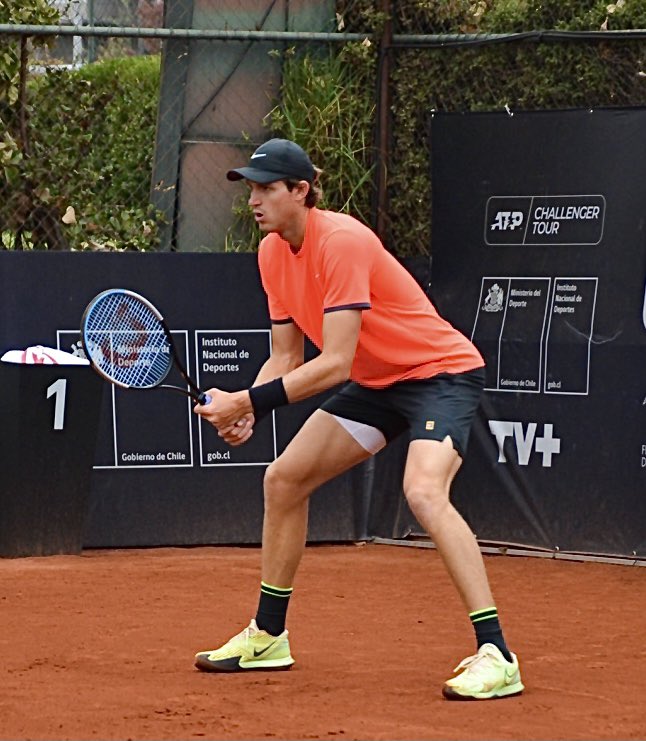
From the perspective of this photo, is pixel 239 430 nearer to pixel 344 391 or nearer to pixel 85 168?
pixel 344 391

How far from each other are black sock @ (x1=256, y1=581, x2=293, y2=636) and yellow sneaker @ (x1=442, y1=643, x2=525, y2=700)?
0.76 meters

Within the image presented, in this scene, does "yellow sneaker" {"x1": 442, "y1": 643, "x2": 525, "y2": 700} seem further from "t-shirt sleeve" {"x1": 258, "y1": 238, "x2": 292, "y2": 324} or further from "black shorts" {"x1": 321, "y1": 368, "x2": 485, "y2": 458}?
"t-shirt sleeve" {"x1": 258, "y1": 238, "x2": 292, "y2": 324}

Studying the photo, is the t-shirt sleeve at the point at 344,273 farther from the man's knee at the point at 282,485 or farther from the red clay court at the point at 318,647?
the red clay court at the point at 318,647

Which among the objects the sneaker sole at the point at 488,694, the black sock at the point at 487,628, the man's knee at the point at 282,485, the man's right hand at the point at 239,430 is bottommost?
→ the sneaker sole at the point at 488,694

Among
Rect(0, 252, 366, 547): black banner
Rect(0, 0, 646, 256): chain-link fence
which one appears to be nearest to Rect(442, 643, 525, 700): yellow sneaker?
Rect(0, 252, 366, 547): black banner

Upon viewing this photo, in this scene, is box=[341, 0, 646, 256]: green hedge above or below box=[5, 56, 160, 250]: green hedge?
above

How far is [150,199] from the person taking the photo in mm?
8883

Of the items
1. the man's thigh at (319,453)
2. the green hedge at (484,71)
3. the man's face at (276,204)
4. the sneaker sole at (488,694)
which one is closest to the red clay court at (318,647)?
the sneaker sole at (488,694)

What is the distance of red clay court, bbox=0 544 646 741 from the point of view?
4.50 meters

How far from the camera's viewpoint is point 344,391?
5.40 metres

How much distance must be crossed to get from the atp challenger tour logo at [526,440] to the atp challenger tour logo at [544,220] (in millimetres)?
970

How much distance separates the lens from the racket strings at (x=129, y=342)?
17.6 ft

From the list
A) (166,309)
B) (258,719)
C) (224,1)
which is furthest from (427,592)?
(224,1)

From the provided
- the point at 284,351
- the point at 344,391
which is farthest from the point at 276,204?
the point at 344,391
